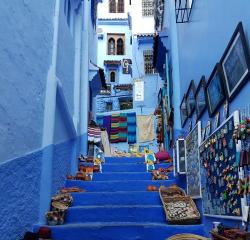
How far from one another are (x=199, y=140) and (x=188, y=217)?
3.28 feet

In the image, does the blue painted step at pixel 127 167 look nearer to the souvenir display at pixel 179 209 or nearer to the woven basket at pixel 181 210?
the souvenir display at pixel 179 209

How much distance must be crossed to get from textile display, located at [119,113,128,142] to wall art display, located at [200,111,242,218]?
1118 cm

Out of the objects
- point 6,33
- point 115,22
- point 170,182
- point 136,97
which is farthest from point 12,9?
point 115,22

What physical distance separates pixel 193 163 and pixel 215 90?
1402 mm

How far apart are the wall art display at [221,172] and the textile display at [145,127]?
1073cm

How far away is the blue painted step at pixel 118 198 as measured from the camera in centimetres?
505

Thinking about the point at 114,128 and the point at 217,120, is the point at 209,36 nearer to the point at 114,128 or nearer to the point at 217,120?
the point at 217,120

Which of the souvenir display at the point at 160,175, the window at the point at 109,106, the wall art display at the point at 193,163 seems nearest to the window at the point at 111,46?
the window at the point at 109,106

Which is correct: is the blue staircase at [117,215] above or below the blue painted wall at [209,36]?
below

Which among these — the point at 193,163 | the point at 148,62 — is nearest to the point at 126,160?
the point at 193,163

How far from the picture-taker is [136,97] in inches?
639

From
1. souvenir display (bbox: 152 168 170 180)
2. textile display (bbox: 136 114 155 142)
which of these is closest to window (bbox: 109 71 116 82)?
textile display (bbox: 136 114 155 142)

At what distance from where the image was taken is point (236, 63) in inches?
117

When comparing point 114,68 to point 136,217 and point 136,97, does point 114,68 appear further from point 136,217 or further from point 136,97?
point 136,217
